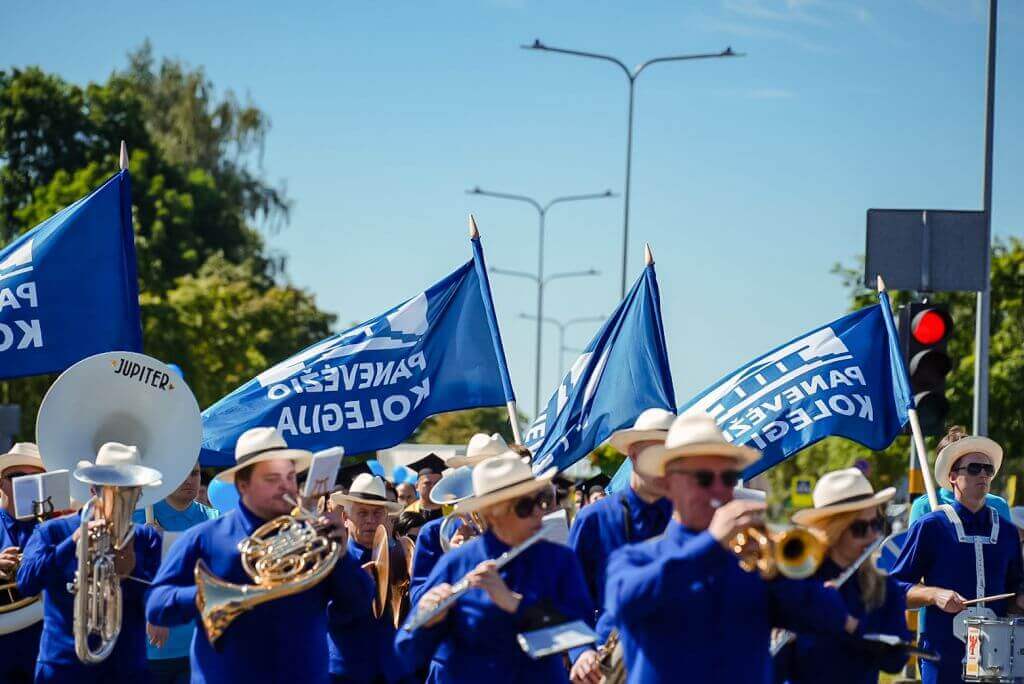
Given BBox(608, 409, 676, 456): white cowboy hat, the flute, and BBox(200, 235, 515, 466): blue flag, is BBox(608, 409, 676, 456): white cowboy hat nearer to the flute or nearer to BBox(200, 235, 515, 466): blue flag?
the flute

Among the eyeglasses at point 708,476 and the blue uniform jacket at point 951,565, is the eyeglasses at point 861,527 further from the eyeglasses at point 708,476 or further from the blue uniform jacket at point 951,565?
the blue uniform jacket at point 951,565

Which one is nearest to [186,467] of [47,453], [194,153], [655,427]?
[47,453]

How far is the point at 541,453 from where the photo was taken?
11062 millimetres

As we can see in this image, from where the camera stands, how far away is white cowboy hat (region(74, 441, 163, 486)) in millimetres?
7953

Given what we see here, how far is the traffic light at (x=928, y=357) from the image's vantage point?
12.2 meters

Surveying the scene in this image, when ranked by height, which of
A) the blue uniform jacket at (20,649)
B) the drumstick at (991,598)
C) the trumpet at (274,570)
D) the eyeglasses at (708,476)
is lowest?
the blue uniform jacket at (20,649)

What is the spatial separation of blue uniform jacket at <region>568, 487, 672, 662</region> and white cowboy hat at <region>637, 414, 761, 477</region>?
81.6 inches

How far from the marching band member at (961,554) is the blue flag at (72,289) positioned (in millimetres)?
5156

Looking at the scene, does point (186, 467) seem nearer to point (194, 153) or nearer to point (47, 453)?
point (47, 453)

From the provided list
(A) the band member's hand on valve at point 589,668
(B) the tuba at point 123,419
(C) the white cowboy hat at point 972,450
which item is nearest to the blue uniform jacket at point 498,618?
(A) the band member's hand on valve at point 589,668

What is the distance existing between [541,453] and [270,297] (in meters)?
43.7

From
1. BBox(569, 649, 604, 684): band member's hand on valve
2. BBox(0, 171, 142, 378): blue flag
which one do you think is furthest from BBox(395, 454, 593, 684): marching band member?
BBox(0, 171, 142, 378): blue flag

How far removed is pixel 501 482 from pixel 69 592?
9.34 ft

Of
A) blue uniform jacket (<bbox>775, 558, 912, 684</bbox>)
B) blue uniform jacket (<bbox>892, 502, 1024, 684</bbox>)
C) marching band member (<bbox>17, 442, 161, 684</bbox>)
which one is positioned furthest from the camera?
blue uniform jacket (<bbox>892, 502, 1024, 684</bbox>)
